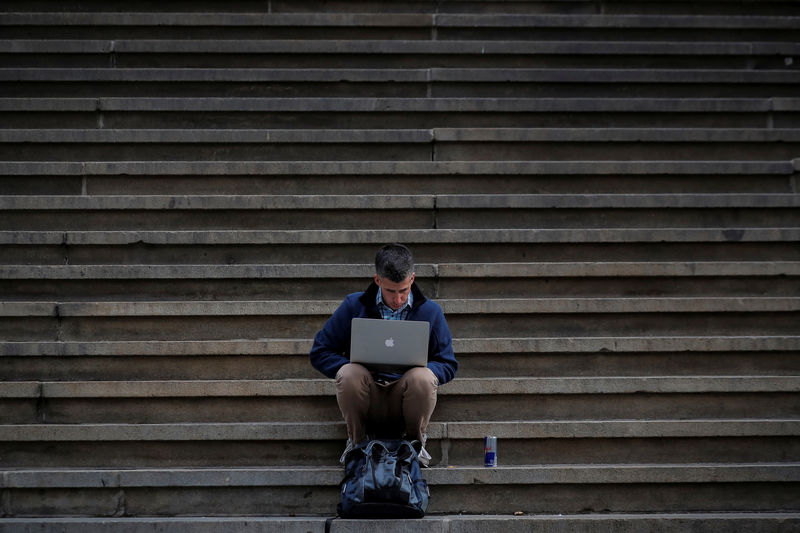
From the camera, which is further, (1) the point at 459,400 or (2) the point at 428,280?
(2) the point at 428,280

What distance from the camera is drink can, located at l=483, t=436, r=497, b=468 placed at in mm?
4746

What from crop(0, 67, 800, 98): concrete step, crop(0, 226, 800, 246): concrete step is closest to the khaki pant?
crop(0, 226, 800, 246): concrete step

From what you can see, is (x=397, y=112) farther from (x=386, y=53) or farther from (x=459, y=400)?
(x=459, y=400)

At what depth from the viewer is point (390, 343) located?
434 centimetres

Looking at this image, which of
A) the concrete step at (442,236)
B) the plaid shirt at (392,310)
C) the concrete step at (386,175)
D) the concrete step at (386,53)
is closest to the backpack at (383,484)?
the plaid shirt at (392,310)

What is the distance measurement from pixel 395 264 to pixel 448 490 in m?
1.32

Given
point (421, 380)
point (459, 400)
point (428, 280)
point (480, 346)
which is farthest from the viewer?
point (428, 280)

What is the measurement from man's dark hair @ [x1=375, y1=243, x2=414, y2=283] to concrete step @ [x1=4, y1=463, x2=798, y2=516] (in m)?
1.13

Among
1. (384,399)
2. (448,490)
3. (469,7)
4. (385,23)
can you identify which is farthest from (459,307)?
(469,7)

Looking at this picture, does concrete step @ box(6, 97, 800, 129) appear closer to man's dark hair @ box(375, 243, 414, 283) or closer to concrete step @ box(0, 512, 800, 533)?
man's dark hair @ box(375, 243, 414, 283)

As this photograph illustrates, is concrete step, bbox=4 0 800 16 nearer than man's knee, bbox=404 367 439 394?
No

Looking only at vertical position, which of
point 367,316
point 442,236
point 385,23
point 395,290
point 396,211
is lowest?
point 367,316

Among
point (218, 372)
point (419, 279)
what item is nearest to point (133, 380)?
point (218, 372)

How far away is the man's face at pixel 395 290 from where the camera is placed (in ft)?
14.5
